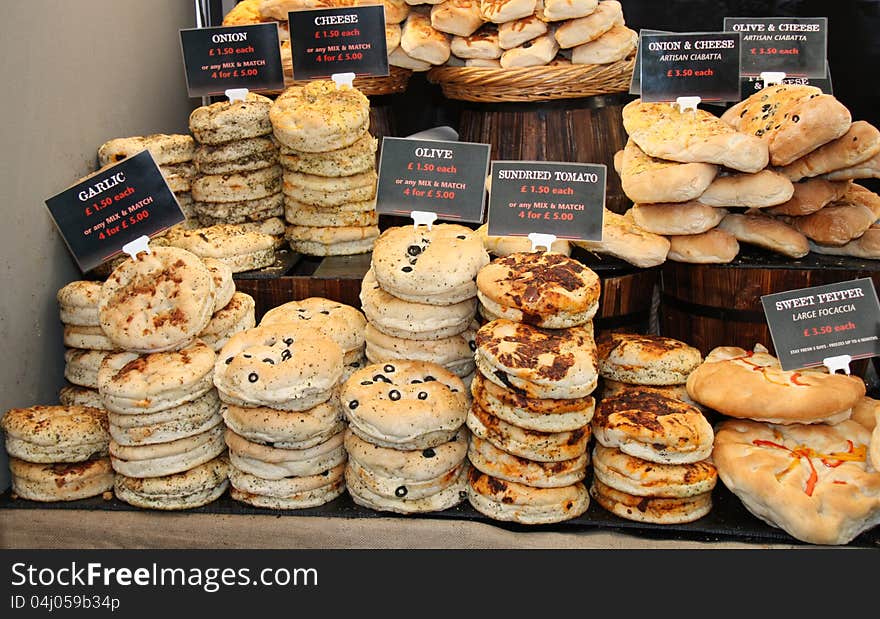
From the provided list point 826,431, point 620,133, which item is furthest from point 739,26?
point 826,431

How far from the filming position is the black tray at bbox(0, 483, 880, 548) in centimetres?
251

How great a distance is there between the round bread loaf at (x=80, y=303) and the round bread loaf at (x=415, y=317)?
974mm

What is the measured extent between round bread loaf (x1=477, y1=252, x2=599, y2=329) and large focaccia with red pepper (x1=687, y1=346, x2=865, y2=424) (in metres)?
0.46

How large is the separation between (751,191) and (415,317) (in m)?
1.33

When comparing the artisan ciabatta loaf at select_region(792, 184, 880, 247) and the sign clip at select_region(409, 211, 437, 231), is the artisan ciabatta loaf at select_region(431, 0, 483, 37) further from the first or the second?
the artisan ciabatta loaf at select_region(792, 184, 880, 247)

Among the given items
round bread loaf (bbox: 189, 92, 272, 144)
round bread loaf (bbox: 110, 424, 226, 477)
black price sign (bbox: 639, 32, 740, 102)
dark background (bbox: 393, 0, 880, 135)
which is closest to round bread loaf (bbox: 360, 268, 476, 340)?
round bread loaf (bbox: 110, 424, 226, 477)

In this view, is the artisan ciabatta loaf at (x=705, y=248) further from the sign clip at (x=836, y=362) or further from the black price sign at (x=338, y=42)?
the black price sign at (x=338, y=42)

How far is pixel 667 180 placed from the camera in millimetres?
2965

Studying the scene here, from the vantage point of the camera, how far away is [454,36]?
402cm

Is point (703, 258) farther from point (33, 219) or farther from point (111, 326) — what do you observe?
point (33, 219)

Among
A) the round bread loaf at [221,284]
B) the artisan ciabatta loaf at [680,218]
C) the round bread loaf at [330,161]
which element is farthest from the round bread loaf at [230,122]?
the artisan ciabatta loaf at [680,218]

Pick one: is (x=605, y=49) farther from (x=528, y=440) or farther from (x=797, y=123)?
(x=528, y=440)

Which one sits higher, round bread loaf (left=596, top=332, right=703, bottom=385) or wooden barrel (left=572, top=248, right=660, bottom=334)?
wooden barrel (left=572, top=248, right=660, bottom=334)
